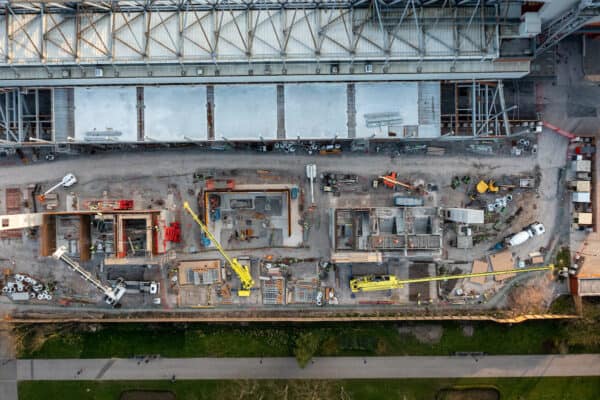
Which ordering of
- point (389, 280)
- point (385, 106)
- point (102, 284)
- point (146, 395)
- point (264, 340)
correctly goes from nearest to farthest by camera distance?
point (385, 106), point (389, 280), point (102, 284), point (264, 340), point (146, 395)

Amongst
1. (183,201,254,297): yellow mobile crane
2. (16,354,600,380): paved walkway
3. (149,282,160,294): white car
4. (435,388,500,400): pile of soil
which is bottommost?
(435,388,500,400): pile of soil

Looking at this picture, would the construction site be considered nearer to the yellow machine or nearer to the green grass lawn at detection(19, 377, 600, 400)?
the yellow machine

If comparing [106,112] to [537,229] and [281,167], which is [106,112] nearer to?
[281,167]

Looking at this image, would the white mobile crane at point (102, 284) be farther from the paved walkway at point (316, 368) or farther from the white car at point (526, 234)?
the white car at point (526, 234)

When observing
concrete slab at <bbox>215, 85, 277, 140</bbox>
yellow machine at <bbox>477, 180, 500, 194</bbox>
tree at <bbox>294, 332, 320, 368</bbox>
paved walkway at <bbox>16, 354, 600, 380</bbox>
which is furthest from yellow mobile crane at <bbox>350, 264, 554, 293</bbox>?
concrete slab at <bbox>215, 85, 277, 140</bbox>

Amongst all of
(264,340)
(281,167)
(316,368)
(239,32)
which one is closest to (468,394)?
(316,368)

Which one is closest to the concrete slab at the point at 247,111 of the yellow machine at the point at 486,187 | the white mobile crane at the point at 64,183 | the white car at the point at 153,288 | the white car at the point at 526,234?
the white mobile crane at the point at 64,183

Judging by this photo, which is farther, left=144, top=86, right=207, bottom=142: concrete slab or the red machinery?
the red machinery
